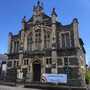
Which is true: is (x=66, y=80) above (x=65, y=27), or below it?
below

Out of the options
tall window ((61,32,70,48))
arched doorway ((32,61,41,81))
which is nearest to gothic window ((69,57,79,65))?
tall window ((61,32,70,48))

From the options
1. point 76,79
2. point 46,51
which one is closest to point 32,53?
point 46,51

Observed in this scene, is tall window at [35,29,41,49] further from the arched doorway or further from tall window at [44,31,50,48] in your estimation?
the arched doorway

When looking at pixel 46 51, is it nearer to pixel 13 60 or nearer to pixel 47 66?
pixel 47 66

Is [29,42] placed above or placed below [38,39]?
below

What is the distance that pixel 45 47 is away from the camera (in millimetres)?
38688

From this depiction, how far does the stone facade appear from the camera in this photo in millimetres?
35469

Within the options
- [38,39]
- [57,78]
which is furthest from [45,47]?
[57,78]

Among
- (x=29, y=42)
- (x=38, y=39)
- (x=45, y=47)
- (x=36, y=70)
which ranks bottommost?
(x=36, y=70)

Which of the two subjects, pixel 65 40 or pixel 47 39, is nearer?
pixel 65 40

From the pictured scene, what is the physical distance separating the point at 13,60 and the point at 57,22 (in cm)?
1368

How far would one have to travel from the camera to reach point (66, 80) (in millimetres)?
32062

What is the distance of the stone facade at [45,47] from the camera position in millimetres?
35469

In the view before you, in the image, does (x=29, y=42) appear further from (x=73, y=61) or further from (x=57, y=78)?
(x=57, y=78)
